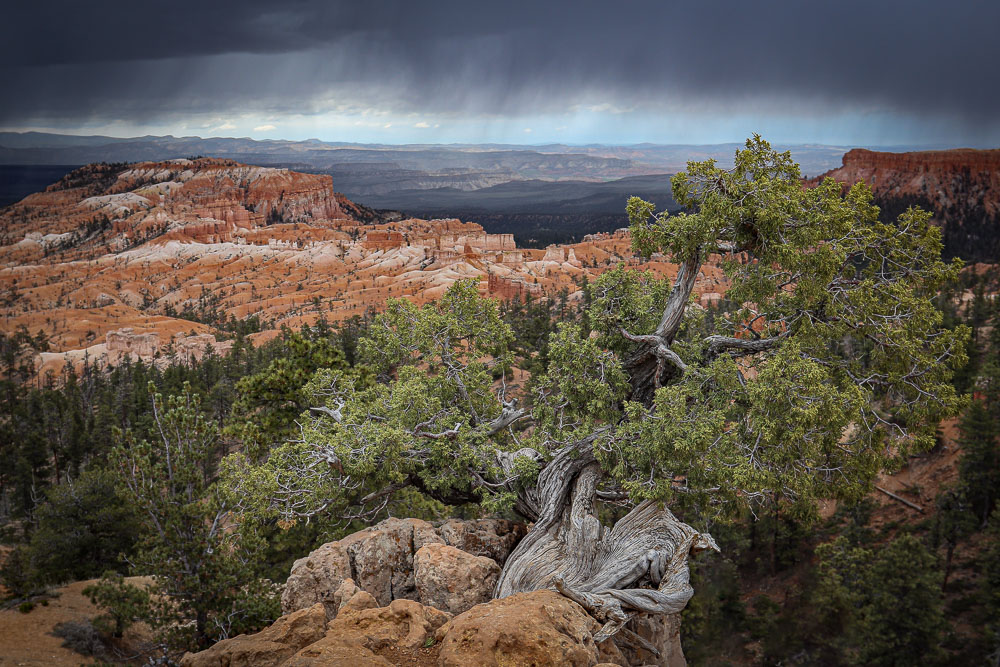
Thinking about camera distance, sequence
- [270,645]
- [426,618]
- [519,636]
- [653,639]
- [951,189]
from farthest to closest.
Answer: [951,189]
[653,639]
[426,618]
[270,645]
[519,636]

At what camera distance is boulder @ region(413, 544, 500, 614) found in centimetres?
971

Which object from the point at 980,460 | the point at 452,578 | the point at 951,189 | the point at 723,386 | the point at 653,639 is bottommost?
the point at 980,460

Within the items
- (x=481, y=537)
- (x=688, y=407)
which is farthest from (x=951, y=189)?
(x=481, y=537)

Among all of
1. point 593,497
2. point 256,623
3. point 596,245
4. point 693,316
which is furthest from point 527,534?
point 596,245

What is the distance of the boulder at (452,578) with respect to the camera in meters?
9.71

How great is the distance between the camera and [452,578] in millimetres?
9773

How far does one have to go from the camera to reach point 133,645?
18.0m

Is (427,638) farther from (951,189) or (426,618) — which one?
(951,189)

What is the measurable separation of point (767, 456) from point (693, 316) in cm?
474

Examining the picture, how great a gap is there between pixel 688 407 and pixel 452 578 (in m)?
5.56

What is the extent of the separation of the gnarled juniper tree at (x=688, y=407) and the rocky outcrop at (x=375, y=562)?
106 centimetres

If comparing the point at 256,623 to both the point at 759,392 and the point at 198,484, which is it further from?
the point at 759,392

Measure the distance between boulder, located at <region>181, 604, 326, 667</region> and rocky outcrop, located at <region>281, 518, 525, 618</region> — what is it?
5.65 feet

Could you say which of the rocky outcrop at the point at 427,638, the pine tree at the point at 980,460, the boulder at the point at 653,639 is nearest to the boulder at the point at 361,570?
the rocky outcrop at the point at 427,638
